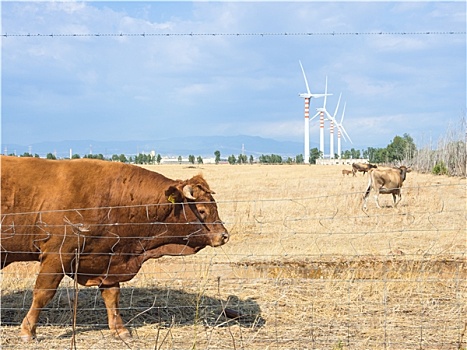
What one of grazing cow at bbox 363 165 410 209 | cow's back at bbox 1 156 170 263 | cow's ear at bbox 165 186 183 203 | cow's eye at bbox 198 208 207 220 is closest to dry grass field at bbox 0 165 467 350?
cow's eye at bbox 198 208 207 220

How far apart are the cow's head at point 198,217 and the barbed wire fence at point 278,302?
0.45 m

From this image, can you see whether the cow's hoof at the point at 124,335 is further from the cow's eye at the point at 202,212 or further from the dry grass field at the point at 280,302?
the cow's eye at the point at 202,212

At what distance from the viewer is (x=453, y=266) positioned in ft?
28.5

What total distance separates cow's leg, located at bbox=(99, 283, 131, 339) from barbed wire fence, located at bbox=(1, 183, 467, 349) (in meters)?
0.14

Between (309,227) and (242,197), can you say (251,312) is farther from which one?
(242,197)

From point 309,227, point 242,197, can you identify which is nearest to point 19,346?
point 309,227

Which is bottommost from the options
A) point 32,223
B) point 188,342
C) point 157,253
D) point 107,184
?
point 188,342

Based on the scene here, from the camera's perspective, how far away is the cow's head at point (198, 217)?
20.7 feet

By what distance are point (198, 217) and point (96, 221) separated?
1.10 m

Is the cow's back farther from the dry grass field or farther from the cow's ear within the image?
the dry grass field

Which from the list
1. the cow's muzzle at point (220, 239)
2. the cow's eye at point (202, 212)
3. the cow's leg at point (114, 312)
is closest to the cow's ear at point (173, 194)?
the cow's eye at point (202, 212)

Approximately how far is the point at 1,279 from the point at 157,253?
100 inches

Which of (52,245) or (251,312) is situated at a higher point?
(52,245)

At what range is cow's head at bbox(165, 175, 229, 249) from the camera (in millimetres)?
6309
